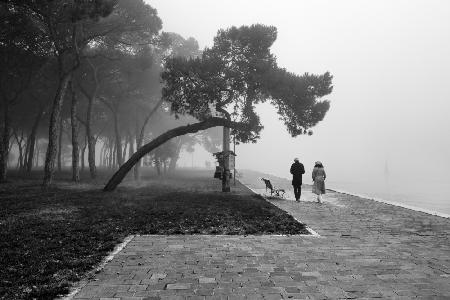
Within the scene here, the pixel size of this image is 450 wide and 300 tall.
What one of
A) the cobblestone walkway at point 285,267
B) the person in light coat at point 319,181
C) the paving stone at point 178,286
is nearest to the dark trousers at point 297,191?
the person in light coat at point 319,181

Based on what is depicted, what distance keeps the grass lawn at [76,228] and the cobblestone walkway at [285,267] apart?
59cm

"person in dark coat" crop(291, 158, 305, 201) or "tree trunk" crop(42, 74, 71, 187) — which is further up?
"tree trunk" crop(42, 74, 71, 187)

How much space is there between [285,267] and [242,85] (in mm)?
16123

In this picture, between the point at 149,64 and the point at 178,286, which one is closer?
the point at 178,286

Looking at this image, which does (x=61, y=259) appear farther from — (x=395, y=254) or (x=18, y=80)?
(x=18, y=80)

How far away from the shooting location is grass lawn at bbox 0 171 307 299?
5137mm

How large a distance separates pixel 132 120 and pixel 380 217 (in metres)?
37.4

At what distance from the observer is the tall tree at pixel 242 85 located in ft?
66.7

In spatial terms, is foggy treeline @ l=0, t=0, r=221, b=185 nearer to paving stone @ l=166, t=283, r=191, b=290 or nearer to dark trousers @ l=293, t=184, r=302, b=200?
dark trousers @ l=293, t=184, r=302, b=200

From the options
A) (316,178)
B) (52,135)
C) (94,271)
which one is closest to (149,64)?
(52,135)

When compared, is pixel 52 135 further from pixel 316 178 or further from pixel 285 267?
pixel 285 267

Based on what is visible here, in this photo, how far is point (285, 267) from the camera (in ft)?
18.4

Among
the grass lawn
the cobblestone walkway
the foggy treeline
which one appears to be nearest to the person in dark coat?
the grass lawn

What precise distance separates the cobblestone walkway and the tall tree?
12444 mm
